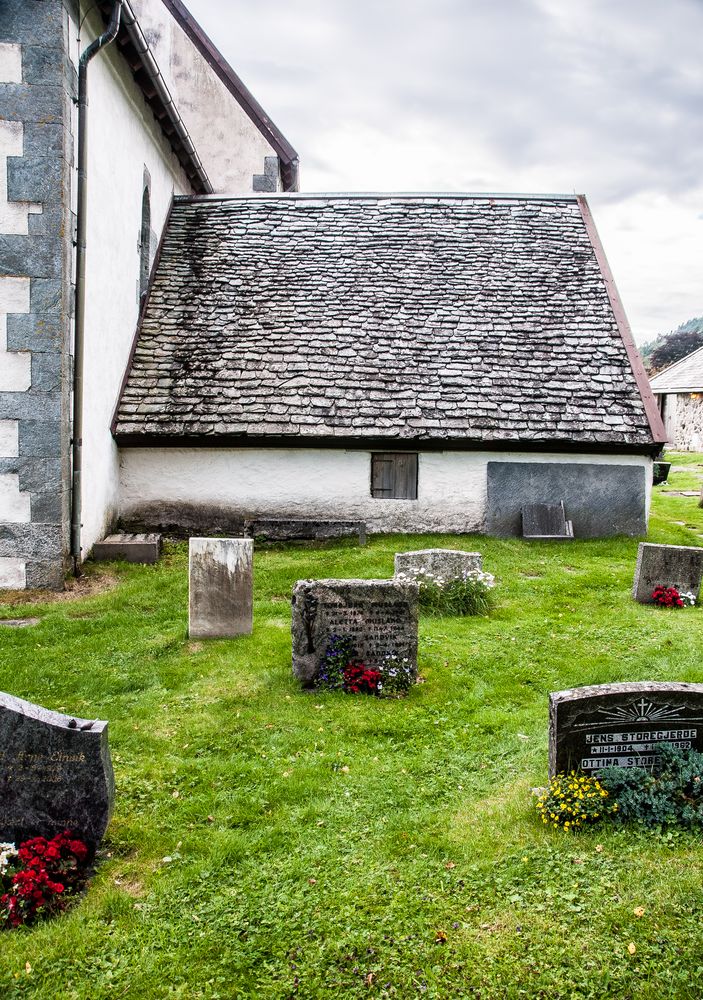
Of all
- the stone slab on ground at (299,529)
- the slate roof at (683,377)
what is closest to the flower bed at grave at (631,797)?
the stone slab on ground at (299,529)

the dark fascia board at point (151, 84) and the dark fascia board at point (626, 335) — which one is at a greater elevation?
the dark fascia board at point (151, 84)

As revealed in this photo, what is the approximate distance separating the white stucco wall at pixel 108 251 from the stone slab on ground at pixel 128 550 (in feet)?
0.73

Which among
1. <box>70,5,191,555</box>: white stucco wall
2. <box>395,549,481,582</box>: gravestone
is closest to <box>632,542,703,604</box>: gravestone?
<box>395,549,481,582</box>: gravestone

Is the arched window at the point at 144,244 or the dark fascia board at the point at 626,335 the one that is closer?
the dark fascia board at the point at 626,335

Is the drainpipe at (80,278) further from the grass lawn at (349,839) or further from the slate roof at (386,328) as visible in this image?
the slate roof at (386,328)

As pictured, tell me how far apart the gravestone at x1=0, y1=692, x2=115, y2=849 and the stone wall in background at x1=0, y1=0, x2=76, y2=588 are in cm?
546

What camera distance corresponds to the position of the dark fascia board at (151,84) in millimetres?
10578

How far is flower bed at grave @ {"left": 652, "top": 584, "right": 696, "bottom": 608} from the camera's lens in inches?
384

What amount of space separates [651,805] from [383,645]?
2.97m

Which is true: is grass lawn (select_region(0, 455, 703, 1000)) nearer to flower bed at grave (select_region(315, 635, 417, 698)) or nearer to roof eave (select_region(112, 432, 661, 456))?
flower bed at grave (select_region(315, 635, 417, 698))

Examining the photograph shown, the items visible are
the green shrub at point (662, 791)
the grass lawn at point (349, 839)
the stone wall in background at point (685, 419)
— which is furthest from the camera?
the stone wall in background at point (685, 419)

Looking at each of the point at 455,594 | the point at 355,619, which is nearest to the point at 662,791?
the point at 355,619

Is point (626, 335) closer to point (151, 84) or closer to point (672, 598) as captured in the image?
point (672, 598)

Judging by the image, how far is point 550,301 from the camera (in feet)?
48.9
